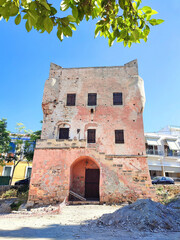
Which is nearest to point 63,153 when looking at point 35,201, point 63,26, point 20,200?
point 35,201

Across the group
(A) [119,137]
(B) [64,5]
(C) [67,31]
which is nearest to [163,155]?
(A) [119,137]

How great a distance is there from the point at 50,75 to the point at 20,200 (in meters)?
11.9

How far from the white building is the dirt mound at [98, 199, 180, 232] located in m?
18.3

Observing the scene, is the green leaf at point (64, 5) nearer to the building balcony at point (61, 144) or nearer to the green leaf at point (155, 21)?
the green leaf at point (155, 21)

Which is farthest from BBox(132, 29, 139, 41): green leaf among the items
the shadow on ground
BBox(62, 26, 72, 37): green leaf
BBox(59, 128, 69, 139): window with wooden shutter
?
BBox(59, 128, 69, 139): window with wooden shutter

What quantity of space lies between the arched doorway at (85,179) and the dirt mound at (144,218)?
708 cm

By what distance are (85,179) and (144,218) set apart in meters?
8.41

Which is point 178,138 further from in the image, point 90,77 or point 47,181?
point 47,181

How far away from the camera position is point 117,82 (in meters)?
16.2

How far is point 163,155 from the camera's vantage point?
2423cm

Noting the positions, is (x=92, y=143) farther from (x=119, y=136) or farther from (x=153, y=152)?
(x=153, y=152)

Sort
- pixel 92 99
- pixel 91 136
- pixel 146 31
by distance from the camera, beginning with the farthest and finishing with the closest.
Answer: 1. pixel 92 99
2. pixel 91 136
3. pixel 146 31

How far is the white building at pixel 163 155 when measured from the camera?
76.9 feet

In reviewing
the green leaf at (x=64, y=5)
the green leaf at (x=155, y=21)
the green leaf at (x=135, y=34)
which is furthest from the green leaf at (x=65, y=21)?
the green leaf at (x=155, y=21)
